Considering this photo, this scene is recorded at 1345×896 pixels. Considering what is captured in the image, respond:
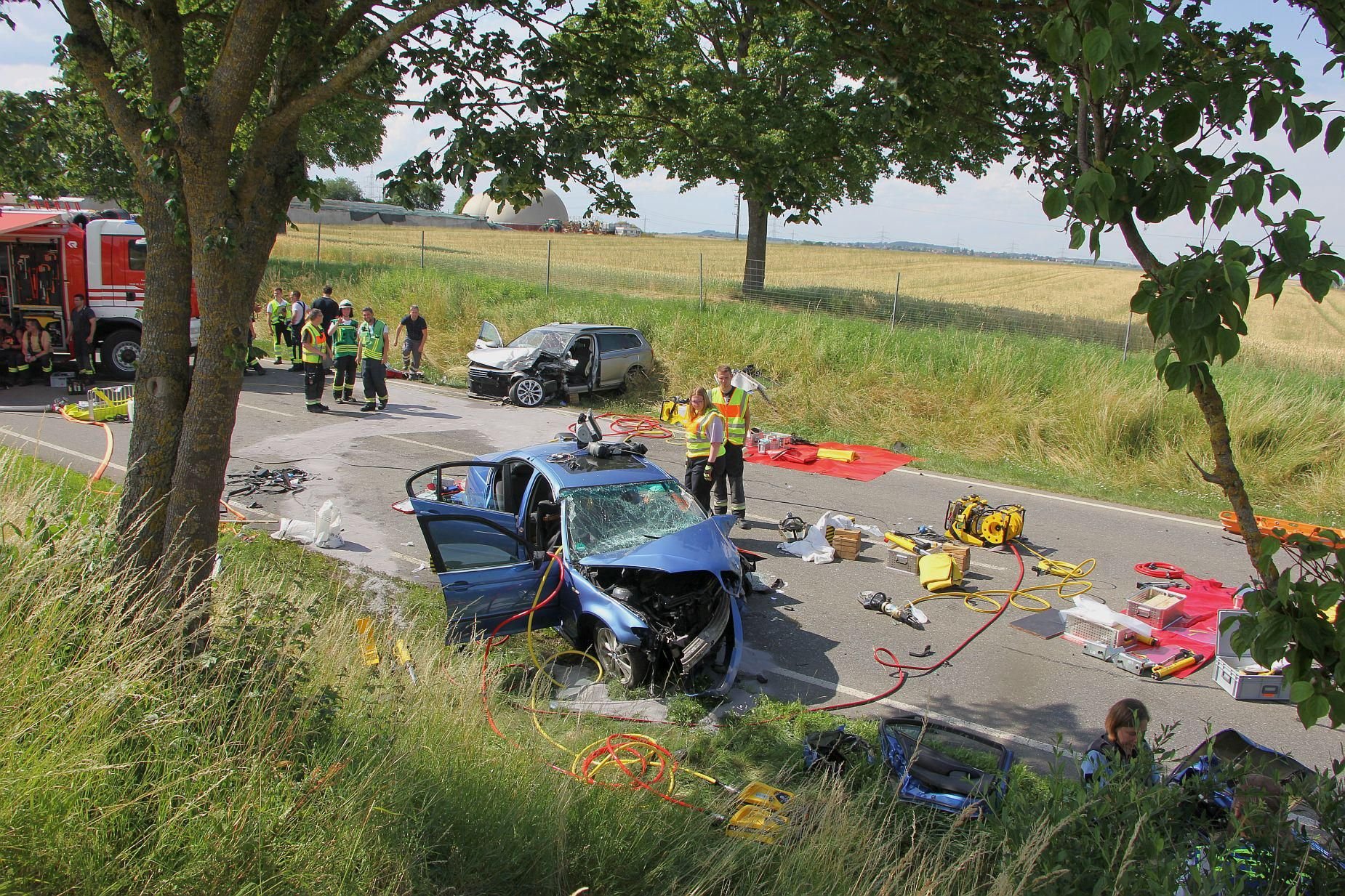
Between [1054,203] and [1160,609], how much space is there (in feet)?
21.5

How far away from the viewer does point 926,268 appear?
173 ft

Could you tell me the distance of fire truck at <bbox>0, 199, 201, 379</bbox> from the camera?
641 inches

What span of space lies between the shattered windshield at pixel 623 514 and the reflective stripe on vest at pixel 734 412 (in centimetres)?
232

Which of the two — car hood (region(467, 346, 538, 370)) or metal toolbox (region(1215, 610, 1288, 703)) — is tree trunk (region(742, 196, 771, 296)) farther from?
metal toolbox (region(1215, 610, 1288, 703))

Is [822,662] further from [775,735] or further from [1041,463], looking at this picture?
[1041,463]

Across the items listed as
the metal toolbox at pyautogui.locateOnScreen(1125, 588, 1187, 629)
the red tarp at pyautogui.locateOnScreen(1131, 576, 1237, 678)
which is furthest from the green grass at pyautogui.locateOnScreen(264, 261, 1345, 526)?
the metal toolbox at pyautogui.locateOnScreen(1125, 588, 1187, 629)

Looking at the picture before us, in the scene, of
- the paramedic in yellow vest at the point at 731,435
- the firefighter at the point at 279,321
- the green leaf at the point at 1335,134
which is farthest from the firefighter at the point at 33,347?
the green leaf at the point at 1335,134

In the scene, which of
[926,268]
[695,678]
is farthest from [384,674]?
[926,268]

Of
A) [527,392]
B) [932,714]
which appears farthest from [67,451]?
[932,714]

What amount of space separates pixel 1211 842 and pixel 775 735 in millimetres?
A: 3207

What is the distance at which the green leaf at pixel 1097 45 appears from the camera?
8.10 ft

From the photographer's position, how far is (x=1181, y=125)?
9.36 feet

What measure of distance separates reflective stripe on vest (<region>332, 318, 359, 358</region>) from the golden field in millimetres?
6247

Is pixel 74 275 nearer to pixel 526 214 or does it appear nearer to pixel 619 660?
pixel 619 660
